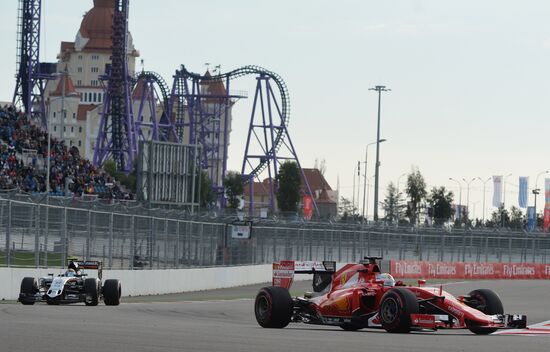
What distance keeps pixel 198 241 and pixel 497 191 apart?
7021 cm

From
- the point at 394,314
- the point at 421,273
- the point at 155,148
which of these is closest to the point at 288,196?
the point at 421,273

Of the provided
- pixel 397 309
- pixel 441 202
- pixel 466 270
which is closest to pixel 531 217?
pixel 441 202

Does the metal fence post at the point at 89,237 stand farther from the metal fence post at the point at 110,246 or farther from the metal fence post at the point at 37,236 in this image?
the metal fence post at the point at 37,236

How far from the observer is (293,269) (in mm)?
20391

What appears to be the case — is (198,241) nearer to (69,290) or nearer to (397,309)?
(69,290)

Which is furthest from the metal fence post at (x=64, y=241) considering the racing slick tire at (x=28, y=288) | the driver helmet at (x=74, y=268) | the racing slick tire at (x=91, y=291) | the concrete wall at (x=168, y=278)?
the racing slick tire at (x=28, y=288)

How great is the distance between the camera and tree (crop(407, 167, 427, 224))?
127m

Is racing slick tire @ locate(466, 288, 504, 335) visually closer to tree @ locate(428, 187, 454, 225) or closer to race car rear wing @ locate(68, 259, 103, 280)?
race car rear wing @ locate(68, 259, 103, 280)

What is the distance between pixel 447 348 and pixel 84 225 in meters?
18.6

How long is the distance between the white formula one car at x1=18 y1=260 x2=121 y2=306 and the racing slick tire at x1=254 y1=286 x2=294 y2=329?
7260mm

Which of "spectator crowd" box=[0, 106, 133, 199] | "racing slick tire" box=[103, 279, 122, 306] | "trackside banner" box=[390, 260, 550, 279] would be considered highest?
"spectator crowd" box=[0, 106, 133, 199]

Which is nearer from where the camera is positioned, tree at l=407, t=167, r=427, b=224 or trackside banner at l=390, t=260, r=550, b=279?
trackside banner at l=390, t=260, r=550, b=279

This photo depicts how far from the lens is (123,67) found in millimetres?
104688

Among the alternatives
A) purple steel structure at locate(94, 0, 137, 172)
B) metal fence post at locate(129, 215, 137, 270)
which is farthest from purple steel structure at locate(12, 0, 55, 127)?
metal fence post at locate(129, 215, 137, 270)
